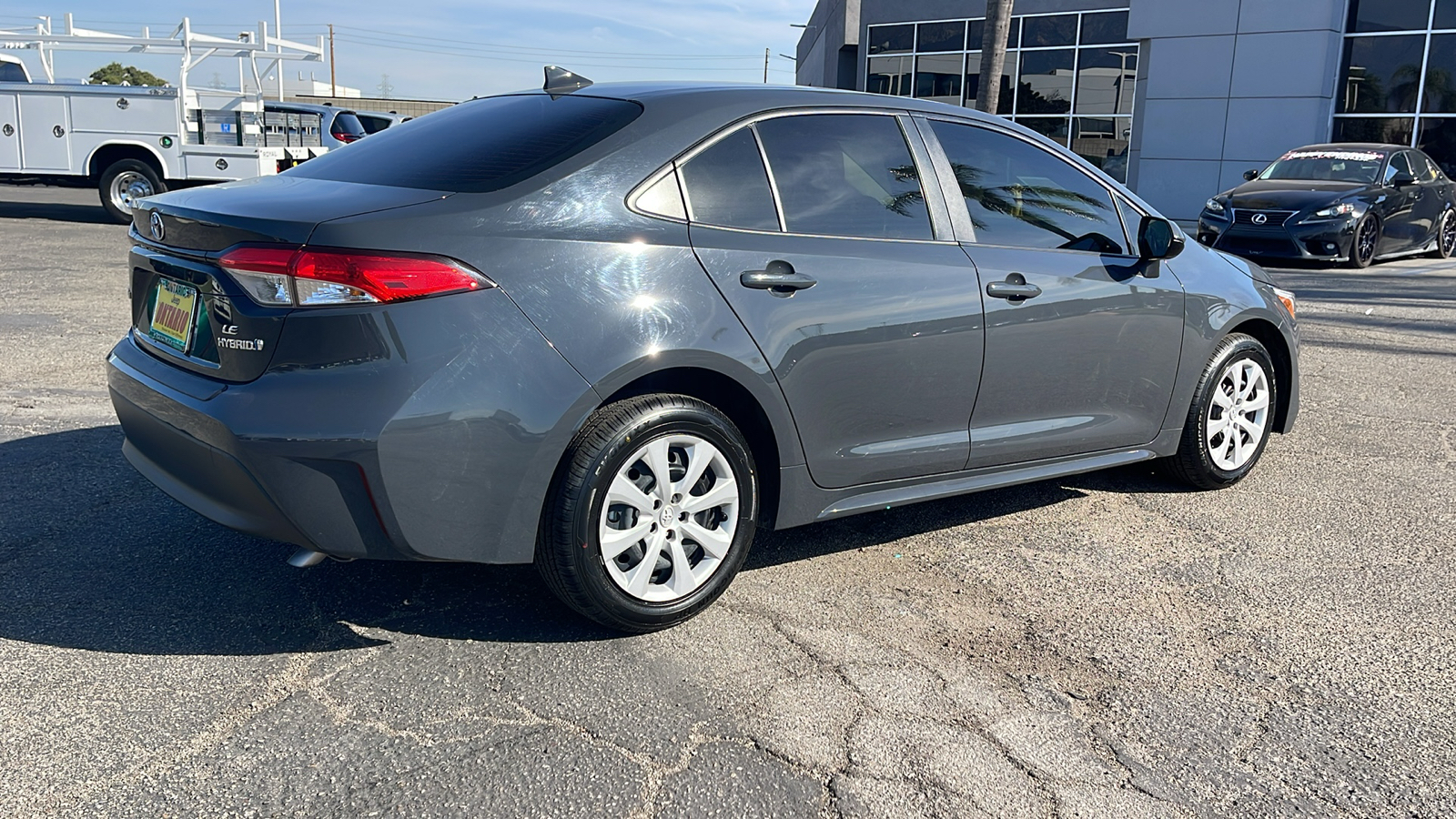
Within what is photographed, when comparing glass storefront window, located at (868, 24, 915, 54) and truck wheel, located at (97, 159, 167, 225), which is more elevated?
glass storefront window, located at (868, 24, 915, 54)

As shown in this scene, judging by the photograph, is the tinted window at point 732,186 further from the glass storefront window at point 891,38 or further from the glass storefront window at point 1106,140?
the glass storefront window at point 891,38

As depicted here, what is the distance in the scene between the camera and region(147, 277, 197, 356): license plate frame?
131 inches

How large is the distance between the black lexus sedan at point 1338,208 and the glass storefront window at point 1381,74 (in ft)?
18.9

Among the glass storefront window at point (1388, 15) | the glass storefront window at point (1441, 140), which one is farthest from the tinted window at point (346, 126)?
the glass storefront window at point (1441, 140)

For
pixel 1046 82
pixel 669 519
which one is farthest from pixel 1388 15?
pixel 669 519

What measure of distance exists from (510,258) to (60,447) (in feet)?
10.4

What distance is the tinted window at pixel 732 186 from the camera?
11.7 feet

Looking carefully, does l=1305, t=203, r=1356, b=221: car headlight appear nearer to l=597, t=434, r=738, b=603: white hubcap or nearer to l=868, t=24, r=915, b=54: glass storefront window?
l=597, t=434, r=738, b=603: white hubcap

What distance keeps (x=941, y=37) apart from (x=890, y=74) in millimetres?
1742

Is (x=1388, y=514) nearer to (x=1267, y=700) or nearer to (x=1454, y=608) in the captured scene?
(x=1454, y=608)

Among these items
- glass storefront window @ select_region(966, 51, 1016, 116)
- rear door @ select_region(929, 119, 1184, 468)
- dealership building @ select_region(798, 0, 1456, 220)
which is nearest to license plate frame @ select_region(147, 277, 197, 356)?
rear door @ select_region(929, 119, 1184, 468)

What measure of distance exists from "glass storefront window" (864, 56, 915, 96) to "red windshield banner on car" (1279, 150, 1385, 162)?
13728 mm

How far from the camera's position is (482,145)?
12.0 feet

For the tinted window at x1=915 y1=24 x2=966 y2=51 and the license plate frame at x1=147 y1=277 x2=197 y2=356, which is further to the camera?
the tinted window at x1=915 y1=24 x2=966 y2=51
